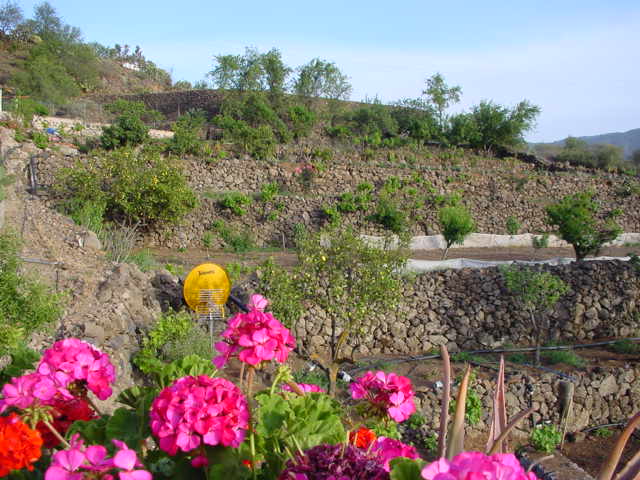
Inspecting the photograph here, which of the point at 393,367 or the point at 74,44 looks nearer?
the point at 393,367

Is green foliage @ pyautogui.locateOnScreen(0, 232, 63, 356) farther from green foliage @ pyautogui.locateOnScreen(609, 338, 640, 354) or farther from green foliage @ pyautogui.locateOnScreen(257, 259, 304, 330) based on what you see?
green foliage @ pyautogui.locateOnScreen(609, 338, 640, 354)

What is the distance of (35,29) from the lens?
40188 millimetres

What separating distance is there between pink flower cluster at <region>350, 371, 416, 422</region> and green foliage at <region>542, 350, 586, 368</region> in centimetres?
698

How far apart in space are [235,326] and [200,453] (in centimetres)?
31

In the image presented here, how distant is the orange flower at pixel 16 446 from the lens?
2.97 feet

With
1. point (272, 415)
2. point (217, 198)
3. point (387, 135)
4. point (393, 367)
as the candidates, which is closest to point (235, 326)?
point (272, 415)

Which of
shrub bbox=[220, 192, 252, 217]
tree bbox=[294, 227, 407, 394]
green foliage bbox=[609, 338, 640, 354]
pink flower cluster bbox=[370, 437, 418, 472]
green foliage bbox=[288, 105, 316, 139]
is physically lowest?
green foliage bbox=[609, 338, 640, 354]

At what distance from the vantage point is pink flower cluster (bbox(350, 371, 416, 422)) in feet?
4.75

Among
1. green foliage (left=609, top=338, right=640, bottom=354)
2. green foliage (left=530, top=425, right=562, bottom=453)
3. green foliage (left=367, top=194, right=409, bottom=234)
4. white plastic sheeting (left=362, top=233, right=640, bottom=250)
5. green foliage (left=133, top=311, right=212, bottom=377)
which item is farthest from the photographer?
green foliage (left=367, top=194, right=409, bottom=234)

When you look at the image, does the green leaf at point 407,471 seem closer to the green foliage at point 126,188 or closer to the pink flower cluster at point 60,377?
the pink flower cluster at point 60,377

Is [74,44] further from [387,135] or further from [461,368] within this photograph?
[461,368]

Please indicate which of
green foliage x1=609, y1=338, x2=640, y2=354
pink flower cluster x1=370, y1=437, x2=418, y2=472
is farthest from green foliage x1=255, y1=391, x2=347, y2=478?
green foliage x1=609, y1=338, x2=640, y2=354

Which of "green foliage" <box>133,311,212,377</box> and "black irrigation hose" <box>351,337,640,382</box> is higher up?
"green foliage" <box>133,311,212,377</box>

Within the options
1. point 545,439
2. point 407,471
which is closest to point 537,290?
point 545,439
